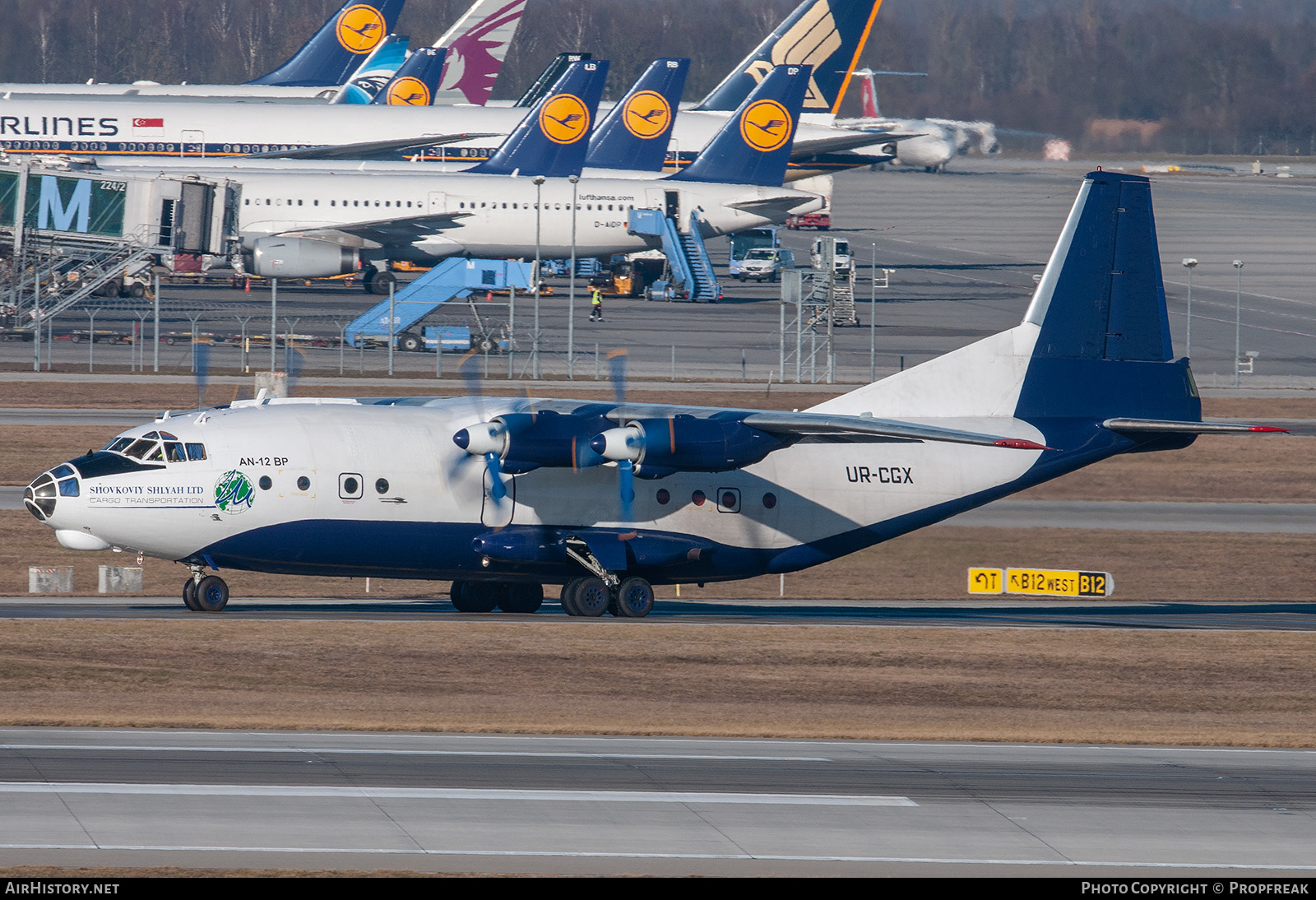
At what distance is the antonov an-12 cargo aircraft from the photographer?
31375 millimetres

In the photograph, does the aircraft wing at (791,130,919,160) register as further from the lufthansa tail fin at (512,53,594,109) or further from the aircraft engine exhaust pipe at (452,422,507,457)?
the aircraft engine exhaust pipe at (452,422,507,457)

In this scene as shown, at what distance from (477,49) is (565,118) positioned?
5791 centimetres

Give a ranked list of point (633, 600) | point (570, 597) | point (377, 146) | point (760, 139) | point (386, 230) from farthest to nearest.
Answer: point (377, 146)
point (760, 139)
point (386, 230)
point (633, 600)
point (570, 597)

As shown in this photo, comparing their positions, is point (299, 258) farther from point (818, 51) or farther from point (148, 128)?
point (818, 51)

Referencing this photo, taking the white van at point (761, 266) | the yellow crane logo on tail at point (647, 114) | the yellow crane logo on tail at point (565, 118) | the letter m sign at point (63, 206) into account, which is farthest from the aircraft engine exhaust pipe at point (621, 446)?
the white van at point (761, 266)

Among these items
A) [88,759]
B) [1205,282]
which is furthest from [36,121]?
[88,759]

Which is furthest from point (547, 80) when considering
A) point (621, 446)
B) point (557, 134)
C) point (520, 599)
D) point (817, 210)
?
point (621, 446)

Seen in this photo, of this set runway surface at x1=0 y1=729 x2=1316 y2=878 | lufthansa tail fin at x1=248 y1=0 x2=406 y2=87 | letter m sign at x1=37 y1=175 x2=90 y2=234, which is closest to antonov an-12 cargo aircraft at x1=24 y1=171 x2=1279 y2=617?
runway surface at x1=0 y1=729 x2=1316 y2=878

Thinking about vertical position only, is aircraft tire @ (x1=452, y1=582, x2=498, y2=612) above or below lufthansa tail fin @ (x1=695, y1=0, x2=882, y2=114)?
below

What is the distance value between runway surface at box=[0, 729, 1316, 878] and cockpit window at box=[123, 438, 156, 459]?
30.8 ft

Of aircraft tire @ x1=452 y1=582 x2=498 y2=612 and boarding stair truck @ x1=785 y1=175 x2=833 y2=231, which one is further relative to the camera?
boarding stair truck @ x1=785 y1=175 x2=833 y2=231

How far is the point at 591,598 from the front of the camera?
110 ft

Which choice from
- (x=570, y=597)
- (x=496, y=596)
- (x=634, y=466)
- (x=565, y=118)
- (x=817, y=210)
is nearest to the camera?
(x=634, y=466)
